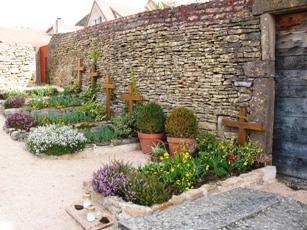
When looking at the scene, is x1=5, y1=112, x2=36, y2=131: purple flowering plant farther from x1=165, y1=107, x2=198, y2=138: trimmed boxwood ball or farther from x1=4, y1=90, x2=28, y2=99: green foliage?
x1=165, y1=107, x2=198, y2=138: trimmed boxwood ball

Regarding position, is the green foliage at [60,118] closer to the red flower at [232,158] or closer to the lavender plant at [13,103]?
the lavender plant at [13,103]

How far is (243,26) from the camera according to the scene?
6.36 metres

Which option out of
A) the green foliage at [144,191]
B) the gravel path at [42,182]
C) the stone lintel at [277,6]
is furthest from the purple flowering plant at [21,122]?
the stone lintel at [277,6]

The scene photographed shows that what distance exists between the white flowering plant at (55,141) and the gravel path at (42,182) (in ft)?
0.60

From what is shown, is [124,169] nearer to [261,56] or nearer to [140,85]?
[261,56]

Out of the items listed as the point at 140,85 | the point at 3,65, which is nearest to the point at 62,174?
the point at 140,85

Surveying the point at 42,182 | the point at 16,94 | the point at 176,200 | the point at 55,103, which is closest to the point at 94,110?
the point at 55,103

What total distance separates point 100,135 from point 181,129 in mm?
2324

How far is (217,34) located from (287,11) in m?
1.42

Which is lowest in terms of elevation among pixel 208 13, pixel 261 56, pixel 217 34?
pixel 261 56

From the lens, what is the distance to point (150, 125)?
7.74 m

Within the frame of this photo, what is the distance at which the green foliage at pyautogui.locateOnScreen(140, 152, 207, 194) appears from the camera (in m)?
5.16

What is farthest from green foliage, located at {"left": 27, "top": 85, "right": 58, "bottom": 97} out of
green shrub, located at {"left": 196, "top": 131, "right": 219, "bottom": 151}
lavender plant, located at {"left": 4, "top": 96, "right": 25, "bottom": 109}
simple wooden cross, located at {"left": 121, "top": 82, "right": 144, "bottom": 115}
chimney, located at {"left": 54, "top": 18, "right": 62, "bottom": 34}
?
chimney, located at {"left": 54, "top": 18, "right": 62, "bottom": 34}

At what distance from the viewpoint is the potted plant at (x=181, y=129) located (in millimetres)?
6969
